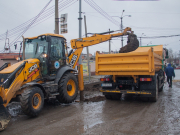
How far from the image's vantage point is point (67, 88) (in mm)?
7785

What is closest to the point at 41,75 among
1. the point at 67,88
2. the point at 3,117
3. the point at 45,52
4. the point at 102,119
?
the point at 45,52

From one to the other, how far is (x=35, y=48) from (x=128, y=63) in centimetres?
387

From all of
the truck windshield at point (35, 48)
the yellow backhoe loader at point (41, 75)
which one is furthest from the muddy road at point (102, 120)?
the truck windshield at point (35, 48)

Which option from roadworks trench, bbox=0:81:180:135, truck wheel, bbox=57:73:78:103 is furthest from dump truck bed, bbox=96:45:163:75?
roadworks trench, bbox=0:81:180:135

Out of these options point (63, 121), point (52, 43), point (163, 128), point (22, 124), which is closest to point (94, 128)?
point (63, 121)

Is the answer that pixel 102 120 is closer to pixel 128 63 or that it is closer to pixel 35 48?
pixel 128 63

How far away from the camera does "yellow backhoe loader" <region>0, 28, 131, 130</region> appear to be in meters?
5.55

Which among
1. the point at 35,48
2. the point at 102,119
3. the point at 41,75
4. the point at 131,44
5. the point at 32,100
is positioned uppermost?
the point at 131,44

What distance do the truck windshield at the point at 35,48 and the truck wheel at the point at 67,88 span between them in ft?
4.72

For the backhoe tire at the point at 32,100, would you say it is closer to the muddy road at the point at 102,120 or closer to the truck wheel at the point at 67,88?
the muddy road at the point at 102,120

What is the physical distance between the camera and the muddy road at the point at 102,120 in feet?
15.2

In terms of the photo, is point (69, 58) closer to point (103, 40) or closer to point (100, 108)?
point (103, 40)

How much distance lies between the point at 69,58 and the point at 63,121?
4.07m

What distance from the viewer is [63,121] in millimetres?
5473
